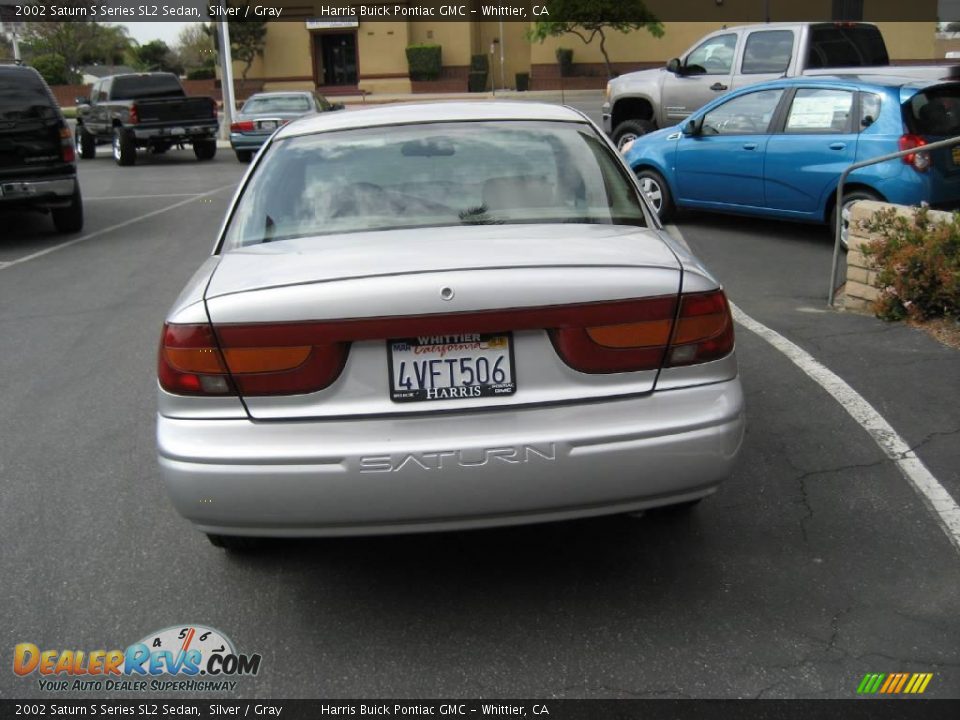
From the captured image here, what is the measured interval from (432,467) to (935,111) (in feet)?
26.6

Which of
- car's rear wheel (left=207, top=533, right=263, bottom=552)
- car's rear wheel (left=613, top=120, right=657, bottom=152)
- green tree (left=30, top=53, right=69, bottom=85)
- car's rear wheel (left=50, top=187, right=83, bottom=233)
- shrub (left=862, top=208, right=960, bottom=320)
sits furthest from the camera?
green tree (left=30, top=53, right=69, bottom=85)

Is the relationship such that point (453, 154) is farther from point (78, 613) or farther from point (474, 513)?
point (78, 613)

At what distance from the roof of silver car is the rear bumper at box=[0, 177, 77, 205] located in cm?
821

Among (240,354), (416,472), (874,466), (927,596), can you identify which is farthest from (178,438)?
(874,466)

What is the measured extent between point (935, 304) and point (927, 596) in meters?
3.84

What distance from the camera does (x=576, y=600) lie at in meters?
3.63

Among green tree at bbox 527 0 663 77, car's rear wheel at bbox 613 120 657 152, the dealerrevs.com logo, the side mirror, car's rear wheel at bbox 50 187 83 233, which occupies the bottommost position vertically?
car's rear wheel at bbox 50 187 83 233

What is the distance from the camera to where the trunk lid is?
3174 millimetres

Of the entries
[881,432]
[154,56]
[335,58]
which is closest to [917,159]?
[881,432]

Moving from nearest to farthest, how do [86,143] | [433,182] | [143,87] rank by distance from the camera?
[433,182], [143,87], [86,143]

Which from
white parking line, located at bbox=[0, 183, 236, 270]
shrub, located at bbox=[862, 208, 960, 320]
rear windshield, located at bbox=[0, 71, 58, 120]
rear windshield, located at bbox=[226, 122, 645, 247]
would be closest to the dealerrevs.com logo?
rear windshield, located at bbox=[226, 122, 645, 247]

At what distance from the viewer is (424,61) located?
52.0 metres

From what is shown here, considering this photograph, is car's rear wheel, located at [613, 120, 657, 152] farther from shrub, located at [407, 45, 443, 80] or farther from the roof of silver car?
shrub, located at [407, 45, 443, 80]

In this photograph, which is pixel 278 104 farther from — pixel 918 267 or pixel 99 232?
pixel 918 267
